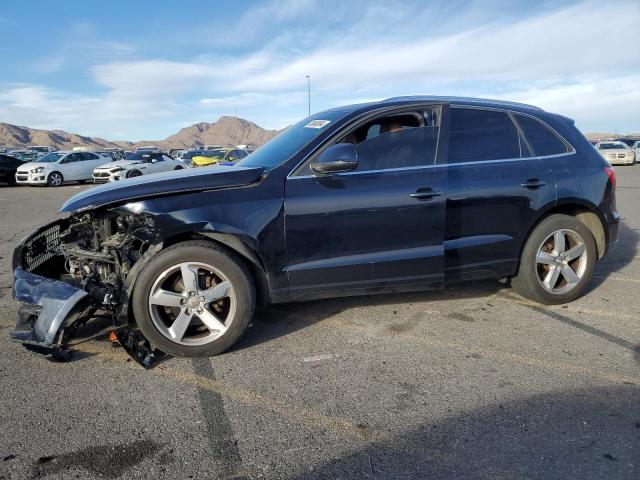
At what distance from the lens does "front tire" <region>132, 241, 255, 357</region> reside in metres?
3.31

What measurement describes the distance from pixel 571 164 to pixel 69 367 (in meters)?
4.32

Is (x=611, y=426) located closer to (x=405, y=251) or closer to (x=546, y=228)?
(x=405, y=251)

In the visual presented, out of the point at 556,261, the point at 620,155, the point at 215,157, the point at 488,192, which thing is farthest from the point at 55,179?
the point at 620,155

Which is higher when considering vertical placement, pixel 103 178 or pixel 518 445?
pixel 103 178

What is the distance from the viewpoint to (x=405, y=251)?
12.4 ft

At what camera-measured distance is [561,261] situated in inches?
170

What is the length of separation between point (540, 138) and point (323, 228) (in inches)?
87.4

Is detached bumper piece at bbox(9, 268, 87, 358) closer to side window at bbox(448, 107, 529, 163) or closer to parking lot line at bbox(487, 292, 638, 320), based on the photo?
side window at bbox(448, 107, 529, 163)

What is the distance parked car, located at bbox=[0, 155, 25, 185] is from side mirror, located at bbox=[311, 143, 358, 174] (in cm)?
2187

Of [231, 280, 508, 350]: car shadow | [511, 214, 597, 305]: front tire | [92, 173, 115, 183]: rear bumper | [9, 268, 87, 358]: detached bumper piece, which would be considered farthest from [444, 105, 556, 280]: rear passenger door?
[92, 173, 115, 183]: rear bumper

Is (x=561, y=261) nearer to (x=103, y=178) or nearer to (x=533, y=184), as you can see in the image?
(x=533, y=184)

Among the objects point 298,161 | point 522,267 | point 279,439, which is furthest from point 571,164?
point 279,439

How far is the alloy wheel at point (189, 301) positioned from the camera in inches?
131

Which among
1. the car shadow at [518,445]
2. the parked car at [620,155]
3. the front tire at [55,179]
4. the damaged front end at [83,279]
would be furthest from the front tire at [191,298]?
the parked car at [620,155]
